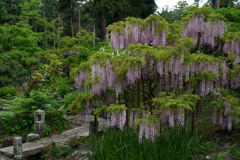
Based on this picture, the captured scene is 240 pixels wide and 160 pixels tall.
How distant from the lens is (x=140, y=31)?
4.93 metres

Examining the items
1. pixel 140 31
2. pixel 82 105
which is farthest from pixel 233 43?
pixel 82 105

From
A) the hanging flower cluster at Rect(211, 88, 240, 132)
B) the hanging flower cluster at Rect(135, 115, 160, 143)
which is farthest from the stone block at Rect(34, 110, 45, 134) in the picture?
the hanging flower cluster at Rect(211, 88, 240, 132)

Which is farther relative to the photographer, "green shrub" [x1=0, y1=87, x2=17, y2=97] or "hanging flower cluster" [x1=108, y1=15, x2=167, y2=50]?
"green shrub" [x1=0, y1=87, x2=17, y2=97]

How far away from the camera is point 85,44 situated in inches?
833

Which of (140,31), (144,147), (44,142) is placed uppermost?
(140,31)

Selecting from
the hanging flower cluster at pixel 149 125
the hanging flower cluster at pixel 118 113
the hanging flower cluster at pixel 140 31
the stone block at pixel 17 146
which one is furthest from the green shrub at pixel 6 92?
the hanging flower cluster at pixel 149 125

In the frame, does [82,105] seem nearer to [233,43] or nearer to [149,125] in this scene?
[149,125]

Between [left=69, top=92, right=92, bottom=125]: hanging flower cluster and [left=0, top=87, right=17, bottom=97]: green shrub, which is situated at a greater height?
[left=69, top=92, right=92, bottom=125]: hanging flower cluster

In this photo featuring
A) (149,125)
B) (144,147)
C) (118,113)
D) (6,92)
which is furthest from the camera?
(6,92)

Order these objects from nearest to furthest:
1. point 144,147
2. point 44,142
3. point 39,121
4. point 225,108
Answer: point 144,147, point 225,108, point 44,142, point 39,121

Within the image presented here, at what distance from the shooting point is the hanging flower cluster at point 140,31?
4745mm

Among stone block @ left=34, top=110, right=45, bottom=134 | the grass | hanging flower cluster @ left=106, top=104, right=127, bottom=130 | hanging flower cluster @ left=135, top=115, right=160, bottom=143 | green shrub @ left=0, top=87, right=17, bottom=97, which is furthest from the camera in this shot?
green shrub @ left=0, top=87, right=17, bottom=97

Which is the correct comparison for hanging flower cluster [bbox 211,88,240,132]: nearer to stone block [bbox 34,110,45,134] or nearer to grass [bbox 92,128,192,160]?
grass [bbox 92,128,192,160]

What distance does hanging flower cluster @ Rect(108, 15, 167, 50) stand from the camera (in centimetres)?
474
